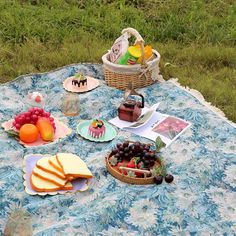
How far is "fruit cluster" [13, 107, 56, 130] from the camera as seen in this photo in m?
4.43

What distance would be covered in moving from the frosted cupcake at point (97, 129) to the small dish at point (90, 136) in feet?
0.09

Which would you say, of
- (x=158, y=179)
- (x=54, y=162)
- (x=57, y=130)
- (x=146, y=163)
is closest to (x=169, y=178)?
(x=158, y=179)

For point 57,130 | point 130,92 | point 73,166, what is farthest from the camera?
point 130,92

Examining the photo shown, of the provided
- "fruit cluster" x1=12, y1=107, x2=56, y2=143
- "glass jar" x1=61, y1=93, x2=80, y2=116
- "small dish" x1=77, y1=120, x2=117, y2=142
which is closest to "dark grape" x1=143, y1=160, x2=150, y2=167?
"small dish" x1=77, y1=120, x2=117, y2=142

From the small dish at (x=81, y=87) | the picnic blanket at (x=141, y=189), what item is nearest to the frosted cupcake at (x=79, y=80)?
the small dish at (x=81, y=87)

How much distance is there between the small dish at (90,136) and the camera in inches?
173

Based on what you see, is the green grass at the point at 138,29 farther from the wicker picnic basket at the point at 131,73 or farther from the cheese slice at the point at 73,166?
the cheese slice at the point at 73,166

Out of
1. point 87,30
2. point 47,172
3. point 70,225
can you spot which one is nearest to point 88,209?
point 70,225

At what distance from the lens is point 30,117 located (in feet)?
14.6

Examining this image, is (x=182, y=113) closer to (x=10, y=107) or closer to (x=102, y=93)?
(x=102, y=93)

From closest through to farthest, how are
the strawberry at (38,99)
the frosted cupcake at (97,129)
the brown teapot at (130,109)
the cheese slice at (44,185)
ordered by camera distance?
the cheese slice at (44,185)
the frosted cupcake at (97,129)
the brown teapot at (130,109)
the strawberry at (38,99)

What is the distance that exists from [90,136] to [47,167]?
2.13ft

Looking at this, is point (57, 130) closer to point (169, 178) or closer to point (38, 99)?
point (38, 99)

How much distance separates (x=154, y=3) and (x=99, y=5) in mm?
755
